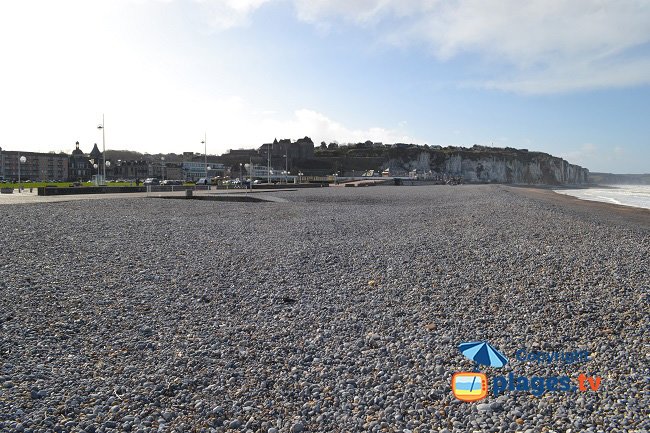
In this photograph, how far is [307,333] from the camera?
5297mm

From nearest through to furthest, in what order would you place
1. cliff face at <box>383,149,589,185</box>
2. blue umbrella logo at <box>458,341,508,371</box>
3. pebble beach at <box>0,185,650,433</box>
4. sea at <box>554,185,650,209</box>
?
pebble beach at <box>0,185,650,433</box>
blue umbrella logo at <box>458,341,508,371</box>
sea at <box>554,185,650,209</box>
cliff face at <box>383,149,589,185</box>

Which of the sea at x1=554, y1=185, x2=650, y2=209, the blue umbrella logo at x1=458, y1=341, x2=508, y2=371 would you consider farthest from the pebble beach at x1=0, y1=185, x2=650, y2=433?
the sea at x1=554, y1=185, x2=650, y2=209

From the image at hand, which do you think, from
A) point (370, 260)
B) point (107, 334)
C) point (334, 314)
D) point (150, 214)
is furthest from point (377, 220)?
point (107, 334)

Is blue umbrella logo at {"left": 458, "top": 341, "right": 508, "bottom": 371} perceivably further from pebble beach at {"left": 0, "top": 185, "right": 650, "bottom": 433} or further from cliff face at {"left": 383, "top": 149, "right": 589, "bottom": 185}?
cliff face at {"left": 383, "top": 149, "right": 589, "bottom": 185}

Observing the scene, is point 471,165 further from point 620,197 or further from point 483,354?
point 483,354

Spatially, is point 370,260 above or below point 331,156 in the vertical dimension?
below

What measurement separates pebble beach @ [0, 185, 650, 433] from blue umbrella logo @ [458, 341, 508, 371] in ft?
0.36

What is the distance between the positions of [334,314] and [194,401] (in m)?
2.46

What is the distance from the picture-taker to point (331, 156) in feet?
487

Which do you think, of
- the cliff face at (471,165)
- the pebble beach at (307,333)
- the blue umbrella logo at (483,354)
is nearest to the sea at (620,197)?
the pebble beach at (307,333)

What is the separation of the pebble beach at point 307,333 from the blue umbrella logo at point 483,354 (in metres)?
0.11

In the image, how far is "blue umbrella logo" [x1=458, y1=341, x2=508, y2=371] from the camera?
451 cm

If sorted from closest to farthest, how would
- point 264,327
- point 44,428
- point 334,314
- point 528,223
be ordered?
point 44,428, point 264,327, point 334,314, point 528,223

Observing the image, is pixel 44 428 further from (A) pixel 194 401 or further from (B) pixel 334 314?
(B) pixel 334 314
